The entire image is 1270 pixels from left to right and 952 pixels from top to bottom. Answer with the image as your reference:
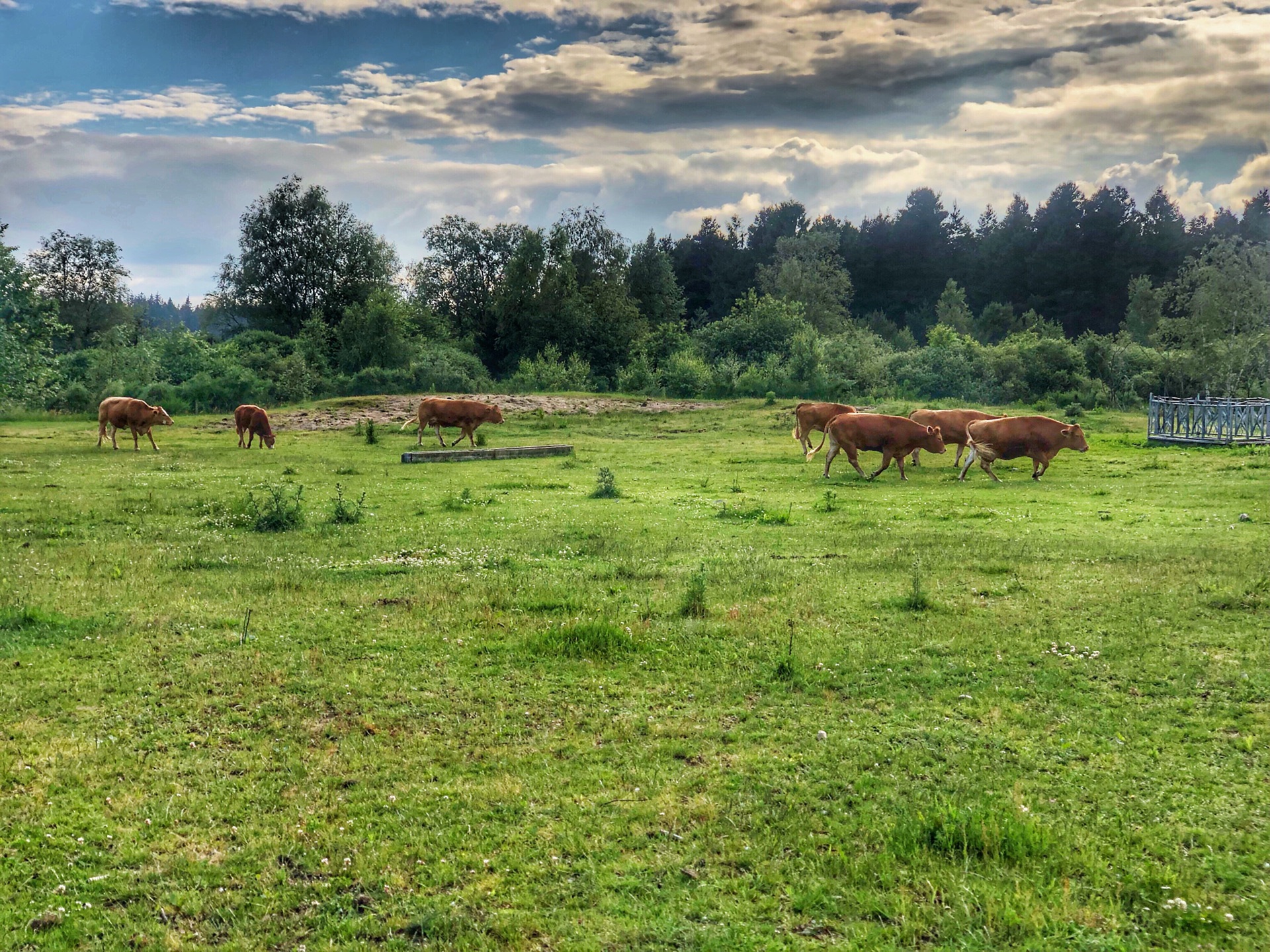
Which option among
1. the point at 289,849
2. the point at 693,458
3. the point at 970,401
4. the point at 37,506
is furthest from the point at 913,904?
the point at 970,401

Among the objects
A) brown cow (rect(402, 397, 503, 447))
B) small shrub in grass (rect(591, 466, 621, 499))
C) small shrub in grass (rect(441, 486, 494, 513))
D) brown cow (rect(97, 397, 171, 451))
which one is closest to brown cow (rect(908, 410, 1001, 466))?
small shrub in grass (rect(591, 466, 621, 499))

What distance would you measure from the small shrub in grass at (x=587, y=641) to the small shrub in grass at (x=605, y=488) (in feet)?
34.8

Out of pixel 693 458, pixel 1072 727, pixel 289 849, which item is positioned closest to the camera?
pixel 289 849

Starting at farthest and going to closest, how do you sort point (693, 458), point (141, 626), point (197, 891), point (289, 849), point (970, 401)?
point (970, 401), point (693, 458), point (141, 626), point (289, 849), point (197, 891)

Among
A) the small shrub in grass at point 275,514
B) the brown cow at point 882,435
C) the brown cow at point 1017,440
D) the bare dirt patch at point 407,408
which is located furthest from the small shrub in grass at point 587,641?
the bare dirt patch at point 407,408

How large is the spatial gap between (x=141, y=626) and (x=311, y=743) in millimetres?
4101

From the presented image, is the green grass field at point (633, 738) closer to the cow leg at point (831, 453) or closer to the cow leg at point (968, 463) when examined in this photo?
the cow leg at point (968, 463)

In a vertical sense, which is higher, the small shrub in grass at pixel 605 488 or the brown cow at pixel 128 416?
the brown cow at pixel 128 416

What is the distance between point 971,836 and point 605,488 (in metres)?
15.4

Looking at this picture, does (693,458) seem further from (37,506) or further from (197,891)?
(197,891)

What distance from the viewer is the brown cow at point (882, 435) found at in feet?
79.1

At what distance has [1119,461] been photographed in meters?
27.4

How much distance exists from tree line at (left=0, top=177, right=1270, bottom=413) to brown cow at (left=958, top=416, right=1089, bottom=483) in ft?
83.3

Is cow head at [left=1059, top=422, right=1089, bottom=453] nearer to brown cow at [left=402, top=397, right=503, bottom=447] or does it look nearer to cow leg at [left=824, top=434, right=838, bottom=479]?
cow leg at [left=824, top=434, right=838, bottom=479]
